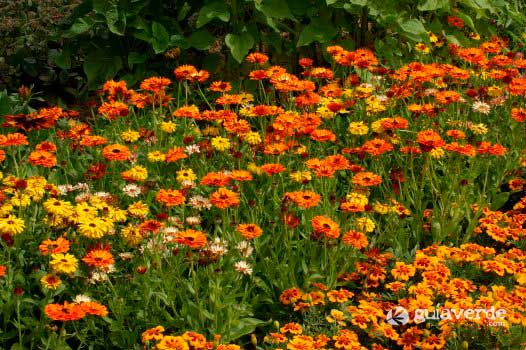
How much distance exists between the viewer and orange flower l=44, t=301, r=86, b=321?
2.54m

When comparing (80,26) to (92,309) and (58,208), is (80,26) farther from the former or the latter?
(92,309)

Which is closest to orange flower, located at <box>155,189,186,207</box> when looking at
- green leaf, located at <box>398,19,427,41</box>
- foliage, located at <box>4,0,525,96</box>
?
foliage, located at <box>4,0,525,96</box>

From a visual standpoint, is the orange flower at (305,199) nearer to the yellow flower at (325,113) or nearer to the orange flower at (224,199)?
the orange flower at (224,199)

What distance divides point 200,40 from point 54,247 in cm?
220

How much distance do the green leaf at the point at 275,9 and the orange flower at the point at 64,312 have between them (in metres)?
2.56

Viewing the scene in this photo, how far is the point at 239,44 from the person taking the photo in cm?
475

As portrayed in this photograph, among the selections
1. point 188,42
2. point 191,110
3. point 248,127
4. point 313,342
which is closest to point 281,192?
point 248,127

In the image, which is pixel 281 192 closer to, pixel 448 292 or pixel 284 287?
pixel 284 287

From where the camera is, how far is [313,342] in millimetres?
2697

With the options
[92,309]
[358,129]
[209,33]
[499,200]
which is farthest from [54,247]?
[209,33]

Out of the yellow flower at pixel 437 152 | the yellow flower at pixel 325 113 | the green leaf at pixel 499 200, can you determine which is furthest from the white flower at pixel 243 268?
the green leaf at pixel 499 200

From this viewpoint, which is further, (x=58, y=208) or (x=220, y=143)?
(x=220, y=143)

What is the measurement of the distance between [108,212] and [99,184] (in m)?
0.55

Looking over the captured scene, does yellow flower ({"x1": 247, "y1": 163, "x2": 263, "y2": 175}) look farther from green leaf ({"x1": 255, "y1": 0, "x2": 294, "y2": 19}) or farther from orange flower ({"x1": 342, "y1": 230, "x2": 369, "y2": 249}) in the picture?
green leaf ({"x1": 255, "y1": 0, "x2": 294, "y2": 19})
